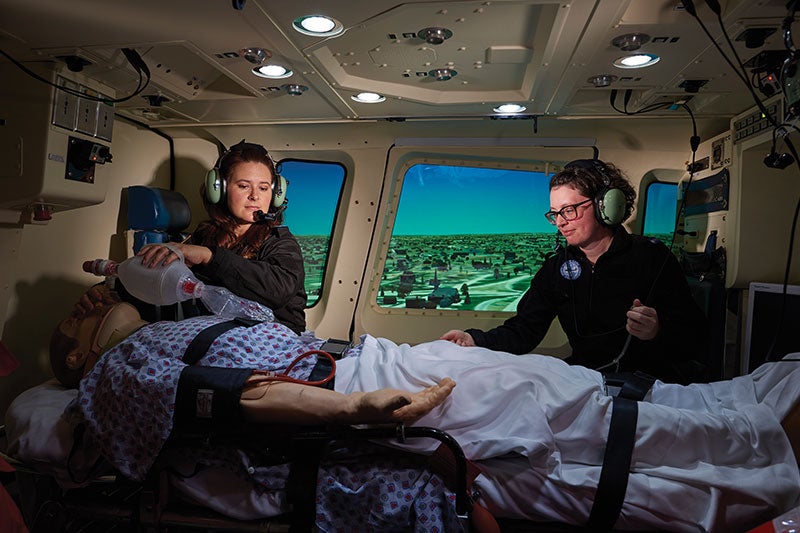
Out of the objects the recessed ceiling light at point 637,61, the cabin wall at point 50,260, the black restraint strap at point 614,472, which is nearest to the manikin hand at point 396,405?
the black restraint strap at point 614,472

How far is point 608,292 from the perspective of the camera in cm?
313

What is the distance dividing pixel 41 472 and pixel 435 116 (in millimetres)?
3110

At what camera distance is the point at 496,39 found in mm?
2697

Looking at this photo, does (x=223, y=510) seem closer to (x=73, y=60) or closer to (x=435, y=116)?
(x=73, y=60)

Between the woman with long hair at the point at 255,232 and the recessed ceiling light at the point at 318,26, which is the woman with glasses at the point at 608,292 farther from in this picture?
the recessed ceiling light at the point at 318,26

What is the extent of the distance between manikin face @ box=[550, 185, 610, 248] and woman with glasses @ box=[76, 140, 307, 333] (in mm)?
1561

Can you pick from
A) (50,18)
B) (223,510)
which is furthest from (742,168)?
(50,18)

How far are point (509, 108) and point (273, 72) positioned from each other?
1.59 m

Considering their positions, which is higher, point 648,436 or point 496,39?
point 496,39

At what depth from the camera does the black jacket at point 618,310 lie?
298cm

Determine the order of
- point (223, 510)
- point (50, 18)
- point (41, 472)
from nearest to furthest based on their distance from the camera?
1. point (223, 510)
2. point (41, 472)
3. point (50, 18)

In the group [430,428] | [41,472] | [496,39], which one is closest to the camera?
[430,428]

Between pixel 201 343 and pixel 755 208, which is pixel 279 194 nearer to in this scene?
pixel 201 343

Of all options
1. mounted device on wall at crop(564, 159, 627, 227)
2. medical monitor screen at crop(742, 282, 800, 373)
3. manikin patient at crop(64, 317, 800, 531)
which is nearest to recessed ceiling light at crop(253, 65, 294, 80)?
manikin patient at crop(64, 317, 800, 531)
